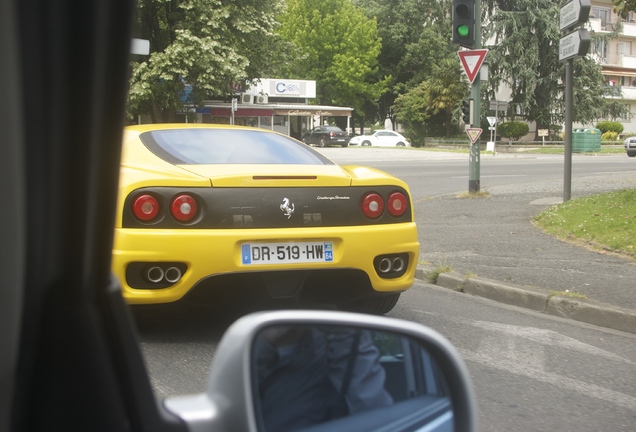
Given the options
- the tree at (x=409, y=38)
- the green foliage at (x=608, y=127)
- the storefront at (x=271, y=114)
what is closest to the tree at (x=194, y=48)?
the storefront at (x=271, y=114)

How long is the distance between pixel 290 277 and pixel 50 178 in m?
3.53

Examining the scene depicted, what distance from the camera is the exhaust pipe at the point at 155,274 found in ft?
14.5

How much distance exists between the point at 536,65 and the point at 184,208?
156ft

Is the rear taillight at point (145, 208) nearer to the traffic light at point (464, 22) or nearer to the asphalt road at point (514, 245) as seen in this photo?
the asphalt road at point (514, 245)

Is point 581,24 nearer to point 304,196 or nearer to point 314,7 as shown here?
point 304,196

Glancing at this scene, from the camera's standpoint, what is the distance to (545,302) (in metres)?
6.32

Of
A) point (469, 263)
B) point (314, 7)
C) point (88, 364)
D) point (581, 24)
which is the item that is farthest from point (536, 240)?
point (314, 7)

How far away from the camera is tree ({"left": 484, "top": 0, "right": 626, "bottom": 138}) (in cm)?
4856

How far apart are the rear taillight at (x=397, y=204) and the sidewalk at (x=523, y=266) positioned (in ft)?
6.22

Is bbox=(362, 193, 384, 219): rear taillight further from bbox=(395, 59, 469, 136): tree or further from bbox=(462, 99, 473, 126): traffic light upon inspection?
bbox=(395, 59, 469, 136): tree

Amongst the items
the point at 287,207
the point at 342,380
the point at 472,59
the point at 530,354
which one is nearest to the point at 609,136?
the point at 472,59

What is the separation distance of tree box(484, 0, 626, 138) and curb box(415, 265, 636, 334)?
44.2 m

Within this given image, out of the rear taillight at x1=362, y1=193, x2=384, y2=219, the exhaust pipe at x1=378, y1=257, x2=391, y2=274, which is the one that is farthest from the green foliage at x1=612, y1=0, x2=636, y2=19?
the exhaust pipe at x1=378, y1=257, x2=391, y2=274

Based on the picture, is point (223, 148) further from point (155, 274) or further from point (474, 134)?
point (474, 134)
